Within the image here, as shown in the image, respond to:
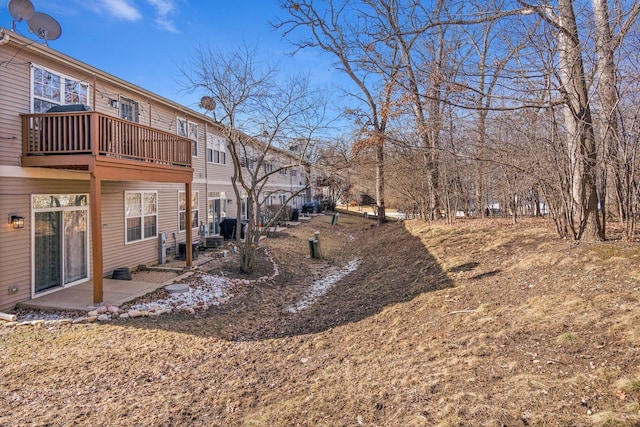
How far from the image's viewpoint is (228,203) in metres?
18.7

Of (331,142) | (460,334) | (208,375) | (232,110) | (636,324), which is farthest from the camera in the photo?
(331,142)

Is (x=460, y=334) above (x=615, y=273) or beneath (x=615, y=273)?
beneath

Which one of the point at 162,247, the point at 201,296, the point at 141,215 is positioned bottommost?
the point at 201,296

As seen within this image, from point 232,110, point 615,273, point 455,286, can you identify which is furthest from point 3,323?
point 615,273

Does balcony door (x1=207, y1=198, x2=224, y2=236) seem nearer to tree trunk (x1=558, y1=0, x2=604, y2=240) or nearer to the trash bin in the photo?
the trash bin

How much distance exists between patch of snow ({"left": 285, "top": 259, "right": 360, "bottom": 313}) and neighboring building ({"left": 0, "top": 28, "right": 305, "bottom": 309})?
3.79 m

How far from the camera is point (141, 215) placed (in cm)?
1118

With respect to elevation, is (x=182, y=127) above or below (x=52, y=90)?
above

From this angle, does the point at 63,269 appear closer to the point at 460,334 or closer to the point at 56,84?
the point at 56,84

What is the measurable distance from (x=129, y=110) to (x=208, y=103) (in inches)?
85.0

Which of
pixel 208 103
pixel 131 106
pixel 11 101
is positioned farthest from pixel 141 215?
pixel 11 101

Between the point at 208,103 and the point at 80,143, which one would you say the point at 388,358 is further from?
the point at 208,103

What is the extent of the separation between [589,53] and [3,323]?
35.0 feet

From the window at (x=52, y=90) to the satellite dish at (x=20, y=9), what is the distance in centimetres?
123
